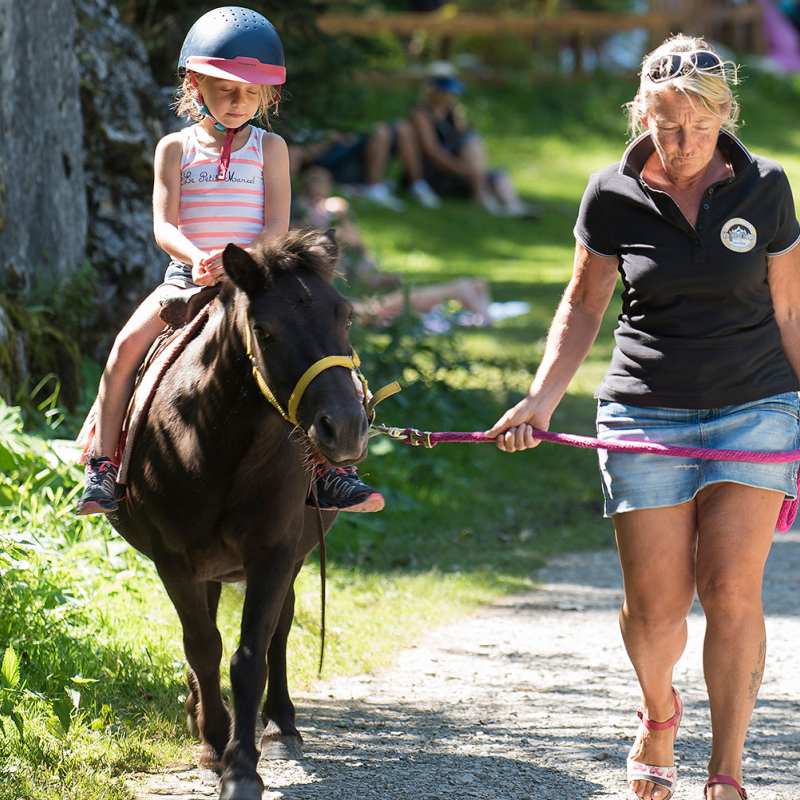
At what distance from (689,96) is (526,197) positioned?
16045 millimetres

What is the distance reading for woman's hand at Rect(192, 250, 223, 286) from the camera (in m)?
3.76

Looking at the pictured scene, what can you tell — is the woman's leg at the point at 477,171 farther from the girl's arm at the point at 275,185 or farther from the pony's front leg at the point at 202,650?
the pony's front leg at the point at 202,650

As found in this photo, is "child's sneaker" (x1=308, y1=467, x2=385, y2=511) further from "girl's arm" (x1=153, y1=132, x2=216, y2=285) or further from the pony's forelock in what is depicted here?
"girl's arm" (x1=153, y1=132, x2=216, y2=285)

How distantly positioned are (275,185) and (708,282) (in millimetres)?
1645

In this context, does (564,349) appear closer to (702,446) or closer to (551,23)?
(702,446)

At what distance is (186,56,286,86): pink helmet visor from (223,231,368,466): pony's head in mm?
710

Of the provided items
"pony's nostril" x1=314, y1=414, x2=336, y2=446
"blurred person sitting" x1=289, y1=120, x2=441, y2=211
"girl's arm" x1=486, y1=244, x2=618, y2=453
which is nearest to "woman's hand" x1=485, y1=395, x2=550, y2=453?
"girl's arm" x1=486, y1=244, x2=618, y2=453

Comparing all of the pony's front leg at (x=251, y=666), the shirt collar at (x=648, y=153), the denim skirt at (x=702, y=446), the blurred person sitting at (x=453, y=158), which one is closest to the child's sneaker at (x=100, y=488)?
the pony's front leg at (x=251, y=666)

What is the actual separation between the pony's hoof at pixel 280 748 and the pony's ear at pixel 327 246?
1800 mm

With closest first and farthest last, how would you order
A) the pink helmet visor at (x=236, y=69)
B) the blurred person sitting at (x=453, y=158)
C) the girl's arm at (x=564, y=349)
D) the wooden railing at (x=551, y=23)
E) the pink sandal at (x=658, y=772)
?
the pink sandal at (x=658, y=772)
the girl's arm at (x=564, y=349)
the pink helmet visor at (x=236, y=69)
the blurred person sitting at (x=453, y=158)
the wooden railing at (x=551, y=23)

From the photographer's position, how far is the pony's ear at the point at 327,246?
11.7 feet

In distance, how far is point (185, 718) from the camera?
4.48 meters

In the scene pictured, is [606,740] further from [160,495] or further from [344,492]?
[160,495]

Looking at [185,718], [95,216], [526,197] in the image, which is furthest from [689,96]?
[526,197]
